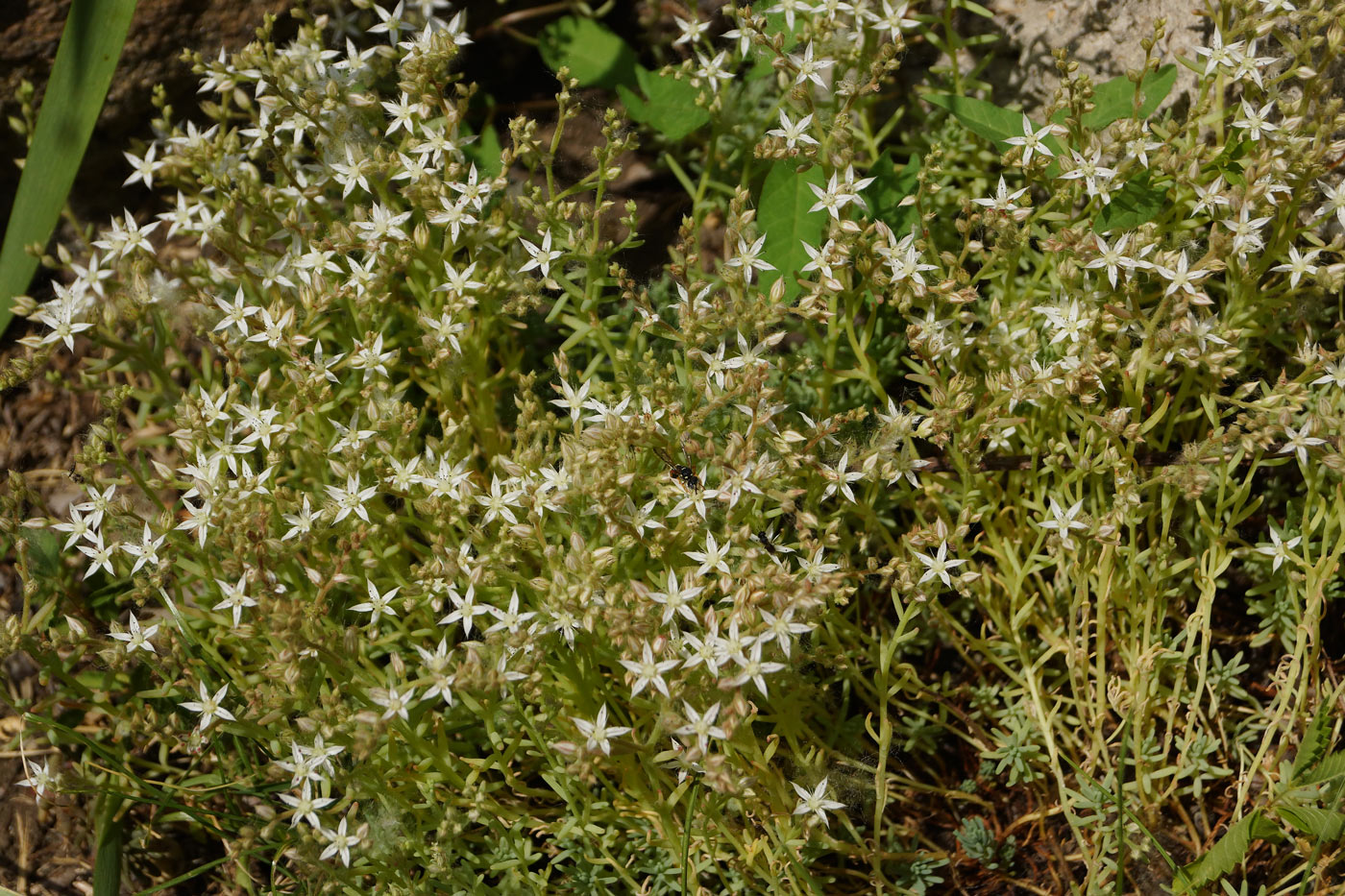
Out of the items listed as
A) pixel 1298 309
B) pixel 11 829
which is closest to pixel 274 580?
pixel 11 829

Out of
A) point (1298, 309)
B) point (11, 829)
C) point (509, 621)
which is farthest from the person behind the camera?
point (11, 829)

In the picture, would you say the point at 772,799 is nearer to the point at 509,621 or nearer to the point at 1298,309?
the point at 509,621

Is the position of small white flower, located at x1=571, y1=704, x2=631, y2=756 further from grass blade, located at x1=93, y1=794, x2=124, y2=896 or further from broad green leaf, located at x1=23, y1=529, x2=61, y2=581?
broad green leaf, located at x1=23, y1=529, x2=61, y2=581

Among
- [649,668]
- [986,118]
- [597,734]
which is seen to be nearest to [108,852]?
[597,734]

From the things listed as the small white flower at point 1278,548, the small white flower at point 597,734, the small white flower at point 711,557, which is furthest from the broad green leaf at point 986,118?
the small white flower at point 597,734

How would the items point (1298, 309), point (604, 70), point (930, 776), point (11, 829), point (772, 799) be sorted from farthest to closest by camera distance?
point (604, 70) → point (11, 829) → point (930, 776) → point (1298, 309) → point (772, 799)

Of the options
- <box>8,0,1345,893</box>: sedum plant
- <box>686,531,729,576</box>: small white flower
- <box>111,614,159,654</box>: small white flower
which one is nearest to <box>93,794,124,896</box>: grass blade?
<box>8,0,1345,893</box>: sedum plant

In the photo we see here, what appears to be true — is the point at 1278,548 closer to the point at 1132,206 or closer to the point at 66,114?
the point at 1132,206
